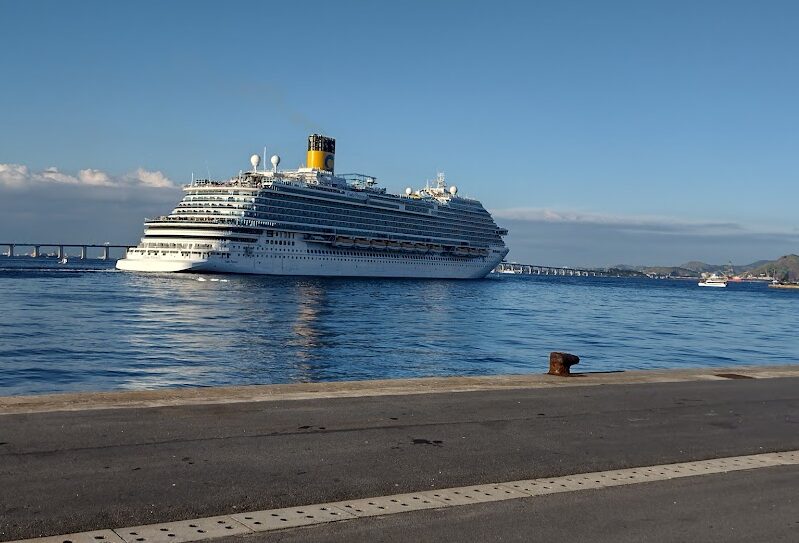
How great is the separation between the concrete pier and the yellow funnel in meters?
112

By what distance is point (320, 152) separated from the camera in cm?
12175

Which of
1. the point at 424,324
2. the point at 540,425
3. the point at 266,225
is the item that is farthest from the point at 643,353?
the point at 266,225

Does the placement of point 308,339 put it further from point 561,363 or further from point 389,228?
point 389,228

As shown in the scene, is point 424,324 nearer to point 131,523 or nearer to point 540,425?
point 540,425

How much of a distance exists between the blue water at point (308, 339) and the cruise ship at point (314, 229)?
3354 cm

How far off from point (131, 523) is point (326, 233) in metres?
99.4

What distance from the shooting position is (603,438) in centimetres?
933

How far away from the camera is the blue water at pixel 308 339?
22688mm

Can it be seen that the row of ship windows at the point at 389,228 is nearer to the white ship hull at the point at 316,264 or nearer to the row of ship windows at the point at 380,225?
the row of ship windows at the point at 380,225

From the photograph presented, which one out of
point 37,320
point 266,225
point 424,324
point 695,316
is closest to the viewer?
point 37,320

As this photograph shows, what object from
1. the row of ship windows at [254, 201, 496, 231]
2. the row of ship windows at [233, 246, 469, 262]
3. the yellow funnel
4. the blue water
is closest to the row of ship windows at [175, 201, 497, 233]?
the row of ship windows at [254, 201, 496, 231]

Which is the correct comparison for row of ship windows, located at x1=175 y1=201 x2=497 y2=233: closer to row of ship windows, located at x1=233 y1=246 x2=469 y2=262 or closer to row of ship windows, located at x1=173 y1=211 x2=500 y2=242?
row of ship windows, located at x1=173 y1=211 x2=500 y2=242

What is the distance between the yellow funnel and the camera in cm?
12188

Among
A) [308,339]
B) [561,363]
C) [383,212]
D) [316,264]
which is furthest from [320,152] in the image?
[561,363]
